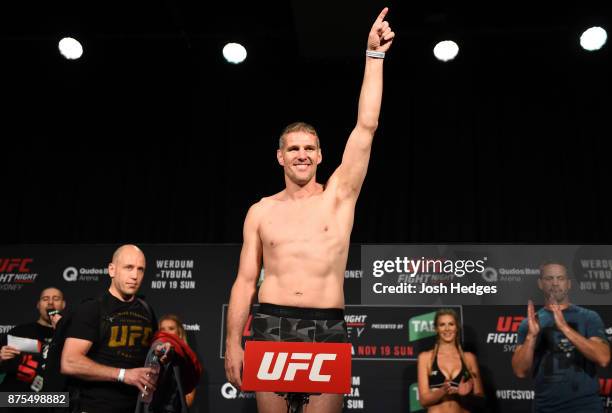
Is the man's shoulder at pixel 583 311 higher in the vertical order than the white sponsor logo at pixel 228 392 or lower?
higher

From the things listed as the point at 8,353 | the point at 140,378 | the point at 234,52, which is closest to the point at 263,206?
the point at 140,378

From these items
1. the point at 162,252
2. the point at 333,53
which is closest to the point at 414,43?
the point at 333,53

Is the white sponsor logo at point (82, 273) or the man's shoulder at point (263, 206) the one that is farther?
the white sponsor logo at point (82, 273)

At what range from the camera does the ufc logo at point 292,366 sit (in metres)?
2.14

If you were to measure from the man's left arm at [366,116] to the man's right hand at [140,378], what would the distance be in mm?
1507

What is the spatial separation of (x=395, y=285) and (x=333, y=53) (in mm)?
2068

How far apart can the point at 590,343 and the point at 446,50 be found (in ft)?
8.54

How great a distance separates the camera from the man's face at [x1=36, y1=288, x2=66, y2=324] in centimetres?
539

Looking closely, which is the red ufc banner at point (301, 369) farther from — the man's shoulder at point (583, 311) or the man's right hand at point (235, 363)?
the man's shoulder at point (583, 311)

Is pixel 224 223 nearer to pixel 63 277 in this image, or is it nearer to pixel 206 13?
pixel 63 277

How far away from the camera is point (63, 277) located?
5492 millimetres

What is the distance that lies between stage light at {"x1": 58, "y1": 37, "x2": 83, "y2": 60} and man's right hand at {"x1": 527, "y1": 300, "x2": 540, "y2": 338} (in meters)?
4.32

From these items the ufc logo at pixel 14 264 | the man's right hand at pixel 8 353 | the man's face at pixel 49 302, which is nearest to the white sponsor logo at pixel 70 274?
the man's face at pixel 49 302

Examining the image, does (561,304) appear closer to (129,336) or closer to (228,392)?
(228,392)
